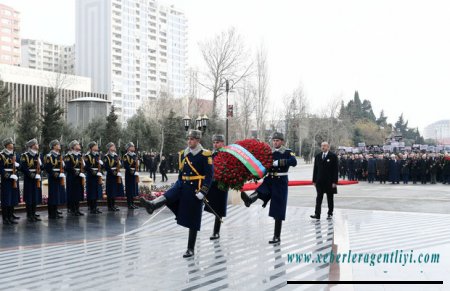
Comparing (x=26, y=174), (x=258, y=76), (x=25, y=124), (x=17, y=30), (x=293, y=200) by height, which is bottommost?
(x=293, y=200)

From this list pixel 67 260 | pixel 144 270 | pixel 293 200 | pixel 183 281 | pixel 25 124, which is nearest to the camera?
pixel 183 281

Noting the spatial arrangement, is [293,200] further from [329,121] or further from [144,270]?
[329,121]

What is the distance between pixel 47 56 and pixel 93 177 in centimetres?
13488

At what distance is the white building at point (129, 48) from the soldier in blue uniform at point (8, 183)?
9477 centimetres

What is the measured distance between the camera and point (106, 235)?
10164 mm

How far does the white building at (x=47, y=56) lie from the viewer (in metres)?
135

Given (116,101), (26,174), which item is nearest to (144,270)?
A: (26,174)

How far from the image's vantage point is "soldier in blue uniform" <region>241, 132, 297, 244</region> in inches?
350

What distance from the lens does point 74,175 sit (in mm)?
13094

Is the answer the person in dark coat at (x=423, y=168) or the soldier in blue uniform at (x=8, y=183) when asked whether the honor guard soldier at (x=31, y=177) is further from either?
the person in dark coat at (x=423, y=168)

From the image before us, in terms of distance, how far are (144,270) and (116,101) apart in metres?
111

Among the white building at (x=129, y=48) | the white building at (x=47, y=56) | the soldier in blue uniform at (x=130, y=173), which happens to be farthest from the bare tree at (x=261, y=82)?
the white building at (x=47, y=56)

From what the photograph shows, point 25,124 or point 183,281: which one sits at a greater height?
point 25,124

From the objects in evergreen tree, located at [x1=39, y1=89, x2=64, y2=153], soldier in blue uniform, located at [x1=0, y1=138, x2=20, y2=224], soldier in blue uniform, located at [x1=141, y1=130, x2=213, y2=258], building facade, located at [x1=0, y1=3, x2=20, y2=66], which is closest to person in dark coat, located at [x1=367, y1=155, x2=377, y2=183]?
evergreen tree, located at [x1=39, y1=89, x2=64, y2=153]
